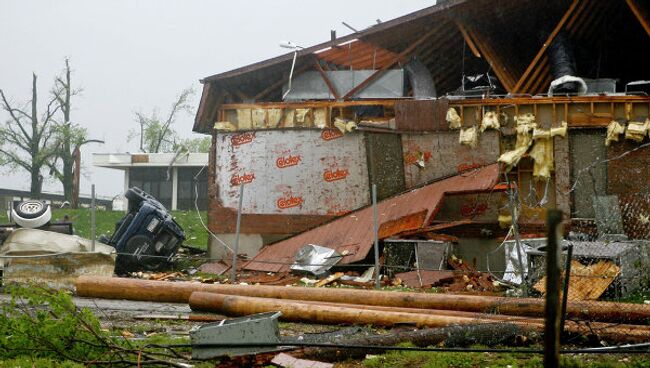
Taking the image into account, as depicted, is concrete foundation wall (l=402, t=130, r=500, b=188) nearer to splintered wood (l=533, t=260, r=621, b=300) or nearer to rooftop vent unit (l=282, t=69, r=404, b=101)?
rooftop vent unit (l=282, t=69, r=404, b=101)

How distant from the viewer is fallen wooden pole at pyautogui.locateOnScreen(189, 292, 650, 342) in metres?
7.06

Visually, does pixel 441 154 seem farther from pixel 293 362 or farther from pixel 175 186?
pixel 175 186

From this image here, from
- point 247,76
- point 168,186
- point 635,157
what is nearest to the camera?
point 635,157

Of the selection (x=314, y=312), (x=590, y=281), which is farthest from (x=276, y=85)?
(x=314, y=312)

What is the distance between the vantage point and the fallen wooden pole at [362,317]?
706cm

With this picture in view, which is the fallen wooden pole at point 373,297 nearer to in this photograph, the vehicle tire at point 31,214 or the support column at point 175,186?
the vehicle tire at point 31,214

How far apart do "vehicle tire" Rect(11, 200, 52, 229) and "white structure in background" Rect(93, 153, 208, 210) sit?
30.9m

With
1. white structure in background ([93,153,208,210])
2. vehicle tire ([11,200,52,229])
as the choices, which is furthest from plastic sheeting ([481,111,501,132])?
white structure in background ([93,153,208,210])

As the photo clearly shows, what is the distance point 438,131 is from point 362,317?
31.3ft

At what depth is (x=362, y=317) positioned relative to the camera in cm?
823

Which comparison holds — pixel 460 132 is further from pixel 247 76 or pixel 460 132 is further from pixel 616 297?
pixel 616 297

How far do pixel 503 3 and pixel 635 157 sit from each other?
501 centimetres

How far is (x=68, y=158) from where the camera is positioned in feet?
179

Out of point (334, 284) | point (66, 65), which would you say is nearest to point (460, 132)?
point (334, 284)
